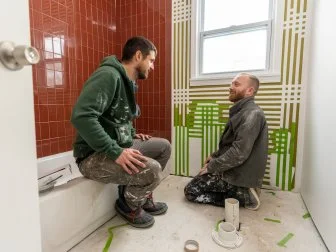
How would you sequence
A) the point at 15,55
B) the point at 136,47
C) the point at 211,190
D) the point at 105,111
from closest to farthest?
the point at 15,55 < the point at 105,111 < the point at 136,47 < the point at 211,190

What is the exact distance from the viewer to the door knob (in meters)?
0.41

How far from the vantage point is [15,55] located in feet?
1.34

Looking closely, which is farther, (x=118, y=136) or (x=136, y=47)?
(x=136, y=47)

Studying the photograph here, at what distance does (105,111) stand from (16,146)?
0.68 m

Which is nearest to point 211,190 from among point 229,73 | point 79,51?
point 229,73

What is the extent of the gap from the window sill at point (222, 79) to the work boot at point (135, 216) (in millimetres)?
1247

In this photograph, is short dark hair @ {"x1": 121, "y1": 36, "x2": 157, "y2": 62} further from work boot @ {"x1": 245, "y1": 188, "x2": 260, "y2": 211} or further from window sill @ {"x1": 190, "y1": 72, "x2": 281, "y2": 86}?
work boot @ {"x1": 245, "y1": 188, "x2": 260, "y2": 211}

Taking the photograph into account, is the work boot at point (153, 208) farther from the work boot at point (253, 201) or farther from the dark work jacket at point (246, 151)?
the work boot at point (253, 201)

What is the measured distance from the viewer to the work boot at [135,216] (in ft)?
3.92

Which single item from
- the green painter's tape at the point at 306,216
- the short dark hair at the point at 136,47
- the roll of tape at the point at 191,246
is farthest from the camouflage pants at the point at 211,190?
the short dark hair at the point at 136,47

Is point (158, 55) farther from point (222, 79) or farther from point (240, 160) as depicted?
point (240, 160)

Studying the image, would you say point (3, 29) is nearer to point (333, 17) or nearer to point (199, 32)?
point (333, 17)

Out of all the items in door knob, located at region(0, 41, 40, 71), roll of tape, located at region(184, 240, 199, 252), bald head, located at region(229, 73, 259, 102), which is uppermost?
bald head, located at region(229, 73, 259, 102)

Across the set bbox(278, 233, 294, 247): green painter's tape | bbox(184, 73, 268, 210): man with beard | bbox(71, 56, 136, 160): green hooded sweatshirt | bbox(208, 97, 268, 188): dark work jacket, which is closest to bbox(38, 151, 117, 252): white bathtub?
bbox(71, 56, 136, 160): green hooded sweatshirt
